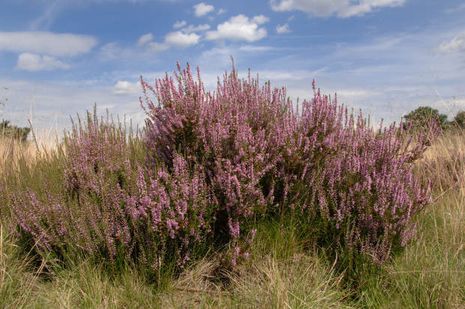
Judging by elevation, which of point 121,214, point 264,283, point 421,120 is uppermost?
point 421,120

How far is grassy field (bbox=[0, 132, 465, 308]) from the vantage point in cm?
320

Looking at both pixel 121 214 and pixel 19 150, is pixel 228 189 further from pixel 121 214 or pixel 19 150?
pixel 19 150

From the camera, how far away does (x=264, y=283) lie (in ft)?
10.9

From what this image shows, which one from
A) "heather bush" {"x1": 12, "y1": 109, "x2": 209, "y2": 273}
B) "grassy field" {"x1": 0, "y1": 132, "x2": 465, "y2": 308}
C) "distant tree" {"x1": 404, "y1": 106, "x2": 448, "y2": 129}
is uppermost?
"distant tree" {"x1": 404, "y1": 106, "x2": 448, "y2": 129}

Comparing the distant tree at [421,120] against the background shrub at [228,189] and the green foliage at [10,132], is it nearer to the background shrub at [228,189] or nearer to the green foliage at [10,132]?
the background shrub at [228,189]

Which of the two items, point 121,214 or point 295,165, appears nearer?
point 121,214

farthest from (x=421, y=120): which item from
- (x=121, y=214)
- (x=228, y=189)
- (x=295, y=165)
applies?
(x=121, y=214)

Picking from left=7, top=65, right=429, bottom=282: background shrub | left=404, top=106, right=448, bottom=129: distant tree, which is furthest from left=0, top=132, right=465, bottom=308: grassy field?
left=404, top=106, right=448, bottom=129: distant tree

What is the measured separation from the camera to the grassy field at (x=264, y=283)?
3199 mm

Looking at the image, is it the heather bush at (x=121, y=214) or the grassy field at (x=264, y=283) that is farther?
the heather bush at (x=121, y=214)

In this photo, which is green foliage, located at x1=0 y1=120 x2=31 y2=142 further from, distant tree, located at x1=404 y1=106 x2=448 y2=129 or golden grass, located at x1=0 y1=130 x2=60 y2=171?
distant tree, located at x1=404 y1=106 x2=448 y2=129

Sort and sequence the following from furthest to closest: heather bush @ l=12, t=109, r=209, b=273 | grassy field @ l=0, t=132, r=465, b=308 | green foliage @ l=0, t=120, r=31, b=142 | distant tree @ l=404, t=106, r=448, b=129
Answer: green foliage @ l=0, t=120, r=31, b=142
distant tree @ l=404, t=106, r=448, b=129
heather bush @ l=12, t=109, r=209, b=273
grassy field @ l=0, t=132, r=465, b=308

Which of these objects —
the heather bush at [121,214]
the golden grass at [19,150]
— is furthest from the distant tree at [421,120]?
the golden grass at [19,150]

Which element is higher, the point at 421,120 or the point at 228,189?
the point at 421,120
